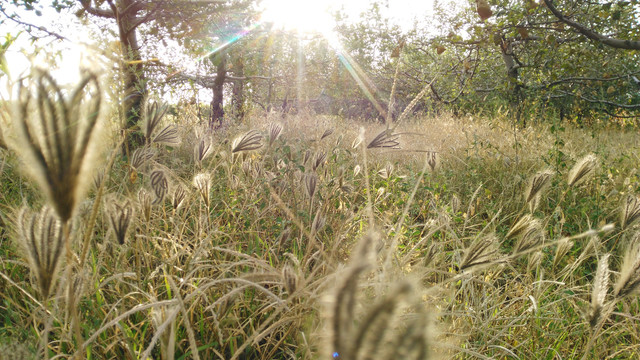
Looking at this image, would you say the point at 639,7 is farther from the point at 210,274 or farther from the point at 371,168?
the point at 210,274

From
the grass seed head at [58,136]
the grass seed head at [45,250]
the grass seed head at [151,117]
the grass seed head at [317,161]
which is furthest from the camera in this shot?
the grass seed head at [317,161]

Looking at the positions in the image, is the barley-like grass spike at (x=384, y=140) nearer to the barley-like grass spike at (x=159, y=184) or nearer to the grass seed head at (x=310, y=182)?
the grass seed head at (x=310, y=182)

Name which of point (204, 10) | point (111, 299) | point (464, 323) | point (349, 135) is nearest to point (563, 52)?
point (349, 135)

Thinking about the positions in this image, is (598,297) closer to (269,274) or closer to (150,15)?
(269,274)

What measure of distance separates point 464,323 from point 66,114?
1389mm

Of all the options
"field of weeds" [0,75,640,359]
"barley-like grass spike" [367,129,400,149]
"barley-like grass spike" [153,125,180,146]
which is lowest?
"field of weeds" [0,75,640,359]

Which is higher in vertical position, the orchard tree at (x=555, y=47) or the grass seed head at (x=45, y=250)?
the orchard tree at (x=555, y=47)

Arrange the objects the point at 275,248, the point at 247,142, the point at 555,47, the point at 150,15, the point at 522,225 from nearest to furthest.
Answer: the point at 522,225
the point at 247,142
the point at 275,248
the point at 150,15
the point at 555,47

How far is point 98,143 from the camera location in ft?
1.72

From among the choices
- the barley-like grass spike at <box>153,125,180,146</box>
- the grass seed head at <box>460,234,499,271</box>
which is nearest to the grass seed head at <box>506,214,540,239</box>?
the grass seed head at <box>460,234,499,271</box>

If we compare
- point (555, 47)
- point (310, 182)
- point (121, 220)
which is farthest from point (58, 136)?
point (555, 47)

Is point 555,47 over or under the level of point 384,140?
over

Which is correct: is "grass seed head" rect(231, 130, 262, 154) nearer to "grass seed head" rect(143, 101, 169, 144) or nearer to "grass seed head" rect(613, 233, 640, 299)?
"grass seed head" rect(143, 101, 169, 144)

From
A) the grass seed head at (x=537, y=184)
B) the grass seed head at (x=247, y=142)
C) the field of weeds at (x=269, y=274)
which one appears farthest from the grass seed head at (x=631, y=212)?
the grass seed head at (x=247, y=142)
